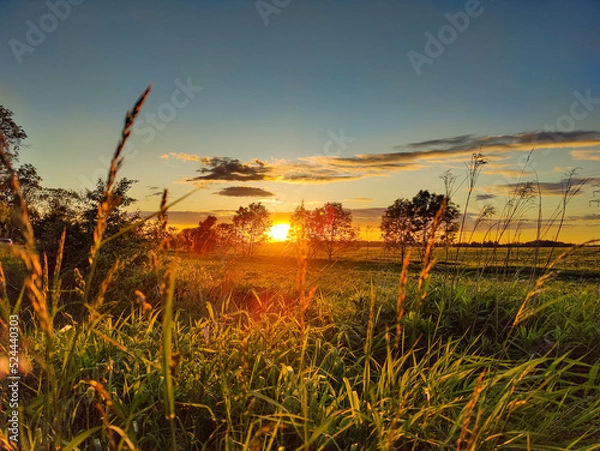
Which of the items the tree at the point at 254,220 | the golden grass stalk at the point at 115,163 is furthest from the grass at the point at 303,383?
the tree at the point at 254,220

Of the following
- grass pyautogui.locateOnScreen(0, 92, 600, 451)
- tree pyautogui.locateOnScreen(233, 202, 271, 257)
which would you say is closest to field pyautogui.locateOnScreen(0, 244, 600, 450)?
grass pyautogui.locateOnScreen(0, 92, 600, 451)

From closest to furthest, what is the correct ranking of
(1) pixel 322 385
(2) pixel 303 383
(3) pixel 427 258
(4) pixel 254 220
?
(3) pixel 427 258 → (2) pixel 303 383 → (1) pixel 322 385 → (4) pixel 254 220

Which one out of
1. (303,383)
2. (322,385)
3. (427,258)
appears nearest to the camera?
(427,258)

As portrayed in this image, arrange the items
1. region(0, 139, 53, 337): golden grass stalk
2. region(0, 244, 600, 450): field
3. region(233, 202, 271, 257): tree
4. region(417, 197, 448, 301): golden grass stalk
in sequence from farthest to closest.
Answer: region(233, 202, 271, 257): tree, region(0, 244, 600, 450): field, region(417, 197, 448, 301): golden grass stalk, region(0, 139, 53, 337): golden grass stalk

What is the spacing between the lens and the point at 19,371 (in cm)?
387

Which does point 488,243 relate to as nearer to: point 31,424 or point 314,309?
point 314,309

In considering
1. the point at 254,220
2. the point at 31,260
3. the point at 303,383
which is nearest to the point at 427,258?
the point at 303,383

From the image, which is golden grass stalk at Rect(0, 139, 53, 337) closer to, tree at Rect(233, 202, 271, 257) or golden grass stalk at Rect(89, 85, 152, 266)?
golden grass stalk at Rect(89, 85, 152, 266)

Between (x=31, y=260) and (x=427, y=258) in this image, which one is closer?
(x=31, y=260)

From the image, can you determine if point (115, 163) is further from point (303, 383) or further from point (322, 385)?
point (322, 385)

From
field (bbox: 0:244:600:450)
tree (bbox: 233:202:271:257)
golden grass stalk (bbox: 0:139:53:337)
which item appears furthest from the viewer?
tree (bbox: 233:202:271:257)

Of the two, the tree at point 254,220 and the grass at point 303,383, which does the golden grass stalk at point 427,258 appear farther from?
the tree at point 254,220

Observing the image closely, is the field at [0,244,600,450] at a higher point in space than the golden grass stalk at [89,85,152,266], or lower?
lower

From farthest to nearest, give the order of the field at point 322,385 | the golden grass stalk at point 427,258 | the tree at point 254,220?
1. the tree at point 254,220
2. the field at point 322,385
3. the golden grass stalk at point 427,258
